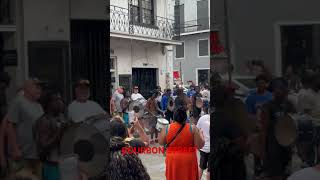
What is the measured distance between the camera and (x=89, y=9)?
5.39 ft

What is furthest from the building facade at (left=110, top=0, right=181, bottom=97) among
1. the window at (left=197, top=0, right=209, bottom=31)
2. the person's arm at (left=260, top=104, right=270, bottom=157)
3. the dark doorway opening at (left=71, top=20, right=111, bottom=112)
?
the person's arm at (left=260, top=104, right=270, bottom=157)

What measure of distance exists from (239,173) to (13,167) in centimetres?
76

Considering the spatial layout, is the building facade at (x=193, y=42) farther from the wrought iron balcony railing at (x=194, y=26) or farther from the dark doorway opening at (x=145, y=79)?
the dark doorway opening at (x=145, y=79)

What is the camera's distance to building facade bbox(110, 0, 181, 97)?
11.7 m

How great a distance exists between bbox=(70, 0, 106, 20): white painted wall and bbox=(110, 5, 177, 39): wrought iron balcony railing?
914cm

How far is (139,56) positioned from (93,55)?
37.5 ft

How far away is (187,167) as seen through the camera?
3.87 m

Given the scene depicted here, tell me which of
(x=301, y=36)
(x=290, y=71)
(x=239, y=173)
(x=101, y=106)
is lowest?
(x=239, y=173)

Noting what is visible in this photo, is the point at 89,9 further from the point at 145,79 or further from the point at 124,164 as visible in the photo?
the point at 145,79

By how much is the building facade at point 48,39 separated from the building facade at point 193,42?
1814 centimetres

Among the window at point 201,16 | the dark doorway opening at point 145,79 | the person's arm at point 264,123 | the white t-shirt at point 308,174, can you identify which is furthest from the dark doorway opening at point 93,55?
the window at point 201,16

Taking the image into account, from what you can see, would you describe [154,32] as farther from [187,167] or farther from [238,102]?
[238,102]

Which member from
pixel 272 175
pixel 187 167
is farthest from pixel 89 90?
pixel 187 167

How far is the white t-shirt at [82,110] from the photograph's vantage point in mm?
1537
